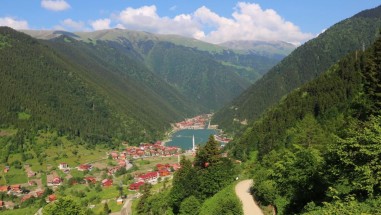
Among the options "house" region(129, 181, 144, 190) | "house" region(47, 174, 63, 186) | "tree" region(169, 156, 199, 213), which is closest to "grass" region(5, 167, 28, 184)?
"house" region(47, 174, 63, 186)

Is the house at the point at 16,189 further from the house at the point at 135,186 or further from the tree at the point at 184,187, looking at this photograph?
the tree at the point at 184,187

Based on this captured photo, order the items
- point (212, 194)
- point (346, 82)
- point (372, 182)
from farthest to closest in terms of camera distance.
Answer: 1. point (346, 82)
2. point (212, 194)
3. point (372, 182)

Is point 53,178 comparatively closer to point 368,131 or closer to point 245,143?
point 245,143

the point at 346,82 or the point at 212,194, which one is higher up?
the point at 346,82

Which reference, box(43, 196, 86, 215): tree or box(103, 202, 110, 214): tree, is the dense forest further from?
box(103, 202, 110, 214): tree

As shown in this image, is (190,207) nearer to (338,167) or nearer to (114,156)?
(338,167)

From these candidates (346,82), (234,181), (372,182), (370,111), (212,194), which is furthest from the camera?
(346,82)

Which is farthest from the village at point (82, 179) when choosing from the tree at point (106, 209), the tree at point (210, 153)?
the tree at point (210, 153)

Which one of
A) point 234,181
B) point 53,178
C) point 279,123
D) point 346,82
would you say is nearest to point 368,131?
point 234,181
